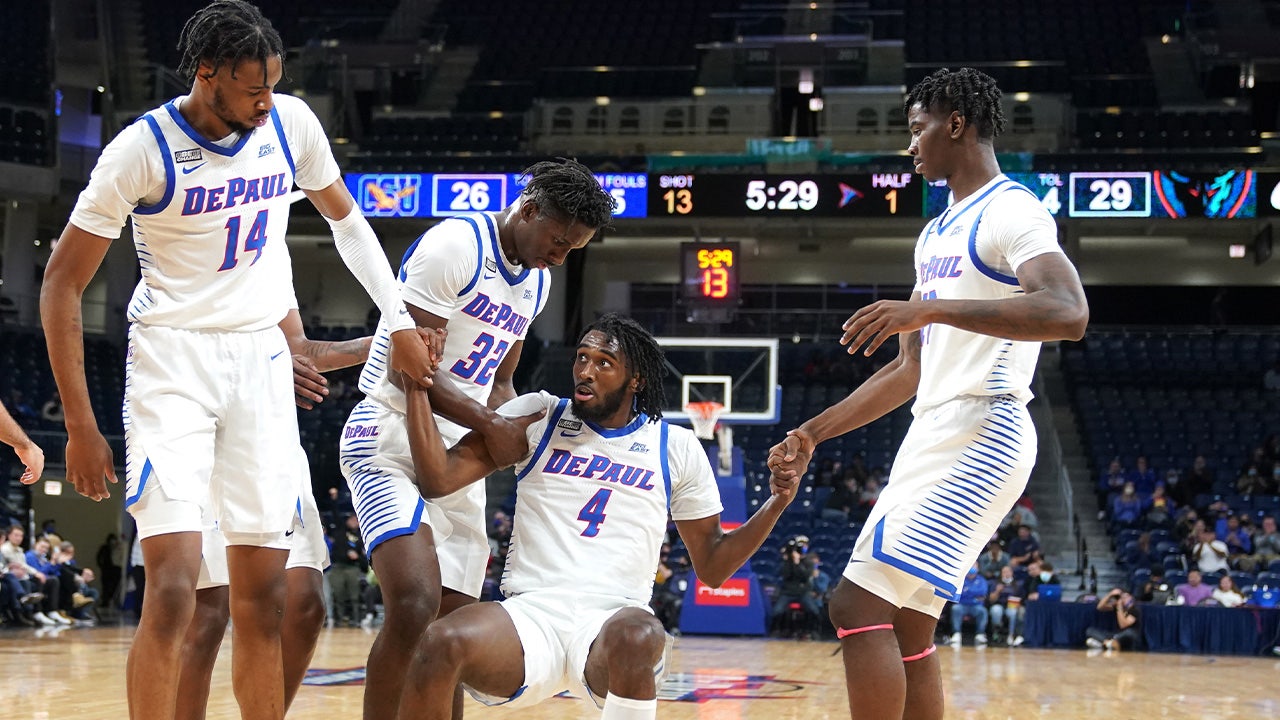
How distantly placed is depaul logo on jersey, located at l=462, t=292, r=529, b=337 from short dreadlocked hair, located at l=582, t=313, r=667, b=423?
1.18 feet

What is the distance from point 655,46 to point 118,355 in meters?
10.6

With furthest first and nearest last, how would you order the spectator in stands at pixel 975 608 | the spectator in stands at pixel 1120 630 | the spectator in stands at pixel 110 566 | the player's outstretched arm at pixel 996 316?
the spectator in stands at pixel 110 566 → the spectator in stands at pixel 975 608 → the spectator in stands at pixel 1120 630 → the player's outstretched arm at pixel 996 316

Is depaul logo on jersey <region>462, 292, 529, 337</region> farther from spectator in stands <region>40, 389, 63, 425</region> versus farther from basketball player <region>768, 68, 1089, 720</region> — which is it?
spectator in stands <region>40, 389, 63, 425</region>

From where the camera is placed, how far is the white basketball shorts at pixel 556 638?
11.3 feet

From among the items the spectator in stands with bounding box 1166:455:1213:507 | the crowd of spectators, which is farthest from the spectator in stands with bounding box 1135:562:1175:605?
the spectator in stands with bounding box 1166:455:1213:507

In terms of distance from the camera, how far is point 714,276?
17.3 metres

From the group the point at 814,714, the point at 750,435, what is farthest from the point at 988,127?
the point at 750,435

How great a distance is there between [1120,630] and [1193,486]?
3.76 m

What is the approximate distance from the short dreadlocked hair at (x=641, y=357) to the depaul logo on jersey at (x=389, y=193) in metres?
14.9

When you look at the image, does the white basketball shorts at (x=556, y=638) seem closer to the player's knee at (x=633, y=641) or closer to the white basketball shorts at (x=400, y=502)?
the player's knee at (x=633, y=641)

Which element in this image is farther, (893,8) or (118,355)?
(893,8)

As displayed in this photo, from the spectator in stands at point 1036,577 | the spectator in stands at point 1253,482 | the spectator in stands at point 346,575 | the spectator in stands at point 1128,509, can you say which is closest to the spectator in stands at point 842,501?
the spectator in stands at point 1036,577

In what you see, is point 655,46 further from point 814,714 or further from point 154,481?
point 154,481

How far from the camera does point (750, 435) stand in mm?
19656
